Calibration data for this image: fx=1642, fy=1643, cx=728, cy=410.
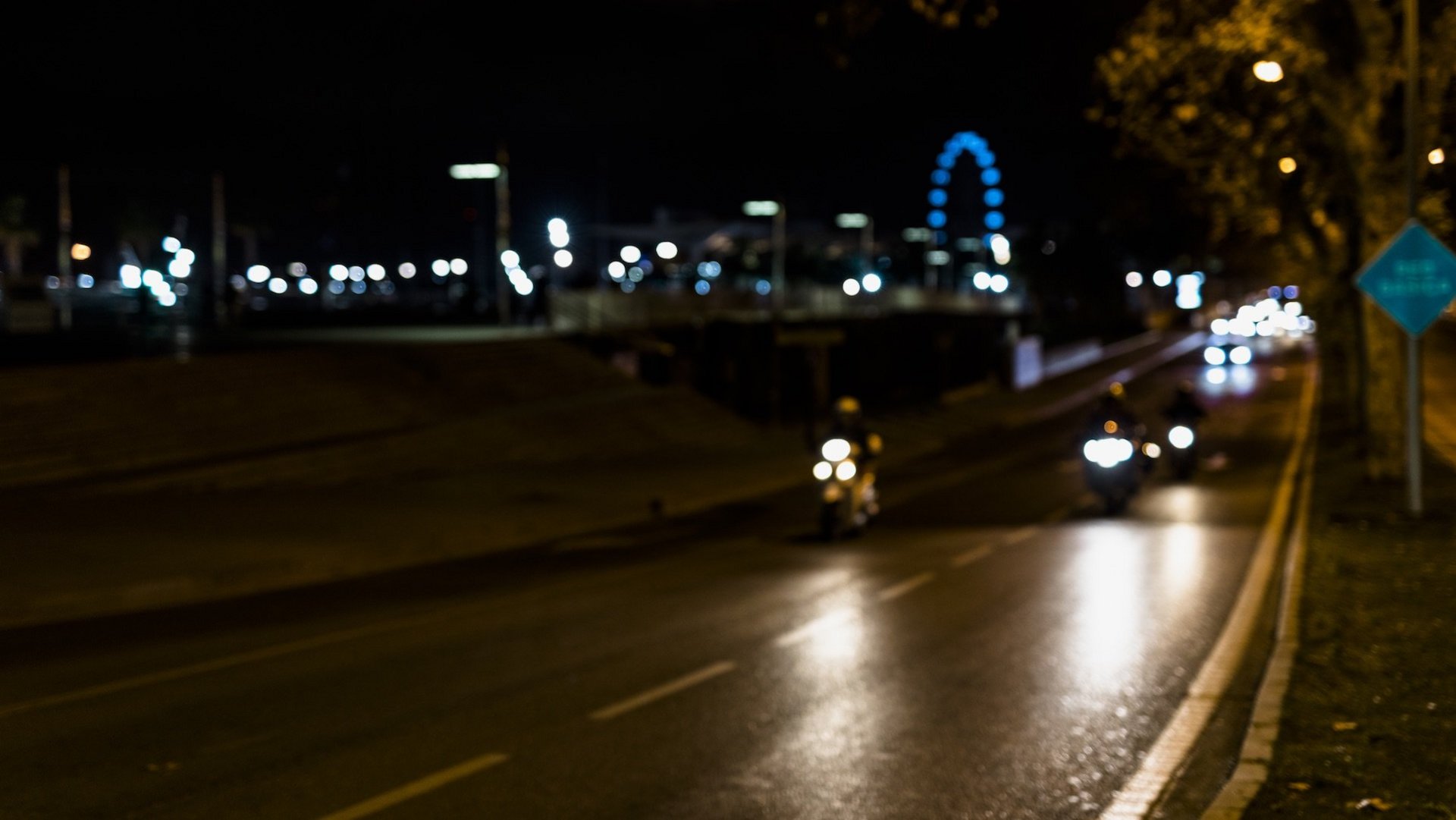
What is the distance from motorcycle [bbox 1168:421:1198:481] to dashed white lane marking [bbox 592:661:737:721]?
57.4 feet

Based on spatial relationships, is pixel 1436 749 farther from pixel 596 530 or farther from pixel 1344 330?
pixel 1344 330

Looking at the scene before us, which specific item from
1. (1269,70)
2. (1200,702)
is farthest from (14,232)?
(1200,702)

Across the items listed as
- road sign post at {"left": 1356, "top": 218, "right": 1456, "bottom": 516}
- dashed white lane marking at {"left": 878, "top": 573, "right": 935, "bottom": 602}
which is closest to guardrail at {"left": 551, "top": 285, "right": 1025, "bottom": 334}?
road sign post at {"left": 1356, "top": 218, "right": 1456, "bottom": 516}

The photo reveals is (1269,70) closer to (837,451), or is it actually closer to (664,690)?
(837,451)

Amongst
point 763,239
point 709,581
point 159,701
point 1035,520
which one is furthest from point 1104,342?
point 159,701

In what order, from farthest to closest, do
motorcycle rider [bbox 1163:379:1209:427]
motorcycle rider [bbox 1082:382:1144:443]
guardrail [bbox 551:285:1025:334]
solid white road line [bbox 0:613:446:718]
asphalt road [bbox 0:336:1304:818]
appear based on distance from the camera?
guardrail [bbox 551:285:1025:334]
motorcycle rider [bbox 1163:379:1209:427]
motorcycle rider [bbox 1082:382:1144:443]
solid white road line [bbox 0:613:446:718]
asphalt road [bbox 0:336:1304:818]

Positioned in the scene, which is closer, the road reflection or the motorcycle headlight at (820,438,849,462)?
the road reflection

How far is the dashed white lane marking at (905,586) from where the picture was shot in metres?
14.4

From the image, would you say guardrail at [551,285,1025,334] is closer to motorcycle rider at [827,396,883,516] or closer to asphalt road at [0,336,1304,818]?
motorcycle rider at [827,396,883,516]

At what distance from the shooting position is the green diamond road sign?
646 inches

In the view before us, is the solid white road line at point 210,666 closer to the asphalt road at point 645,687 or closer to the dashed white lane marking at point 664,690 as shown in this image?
the asphalt road at point 645,687

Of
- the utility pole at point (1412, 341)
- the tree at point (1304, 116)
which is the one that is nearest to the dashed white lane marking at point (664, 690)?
the utility pole at point (1412, 341)

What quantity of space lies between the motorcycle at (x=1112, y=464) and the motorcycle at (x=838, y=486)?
13.7ft

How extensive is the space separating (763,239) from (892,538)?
8684 centimetres
